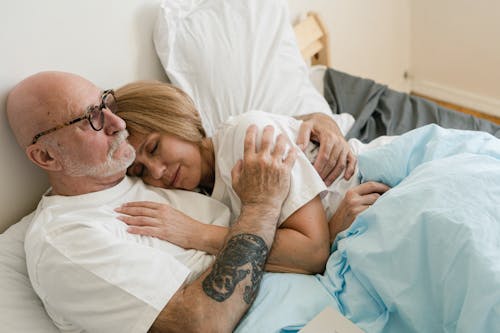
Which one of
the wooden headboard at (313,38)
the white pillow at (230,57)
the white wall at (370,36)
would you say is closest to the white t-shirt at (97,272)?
the white pillow at (230,57)

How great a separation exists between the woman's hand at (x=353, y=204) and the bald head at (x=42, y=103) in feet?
2.15

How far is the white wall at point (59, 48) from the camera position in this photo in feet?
3.80

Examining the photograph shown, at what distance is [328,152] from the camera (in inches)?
51.4

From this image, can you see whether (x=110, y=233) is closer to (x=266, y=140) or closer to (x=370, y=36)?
(x=266, y=140)

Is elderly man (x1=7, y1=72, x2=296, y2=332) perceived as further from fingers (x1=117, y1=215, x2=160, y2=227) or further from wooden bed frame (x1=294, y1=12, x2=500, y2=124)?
wooden bed frame (x1=294, y1=12, x2=500, y2=124)

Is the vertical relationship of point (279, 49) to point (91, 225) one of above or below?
above

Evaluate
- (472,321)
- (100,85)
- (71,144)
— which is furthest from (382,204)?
(100,85)

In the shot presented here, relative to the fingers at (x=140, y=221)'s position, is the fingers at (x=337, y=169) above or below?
below

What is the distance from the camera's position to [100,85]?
1384 millimetres

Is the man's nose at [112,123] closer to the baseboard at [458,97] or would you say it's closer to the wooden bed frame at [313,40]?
the wooden bed frame at [313,40]

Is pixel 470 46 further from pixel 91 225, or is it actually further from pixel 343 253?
pixel 91 225

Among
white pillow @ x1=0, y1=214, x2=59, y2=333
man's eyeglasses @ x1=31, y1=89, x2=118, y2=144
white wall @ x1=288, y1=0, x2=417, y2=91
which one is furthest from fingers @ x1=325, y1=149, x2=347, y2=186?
white wall @ x1=288, y1=0, x2=417, y2=91

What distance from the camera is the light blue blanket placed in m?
0.87

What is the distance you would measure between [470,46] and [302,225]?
6.12 ft
